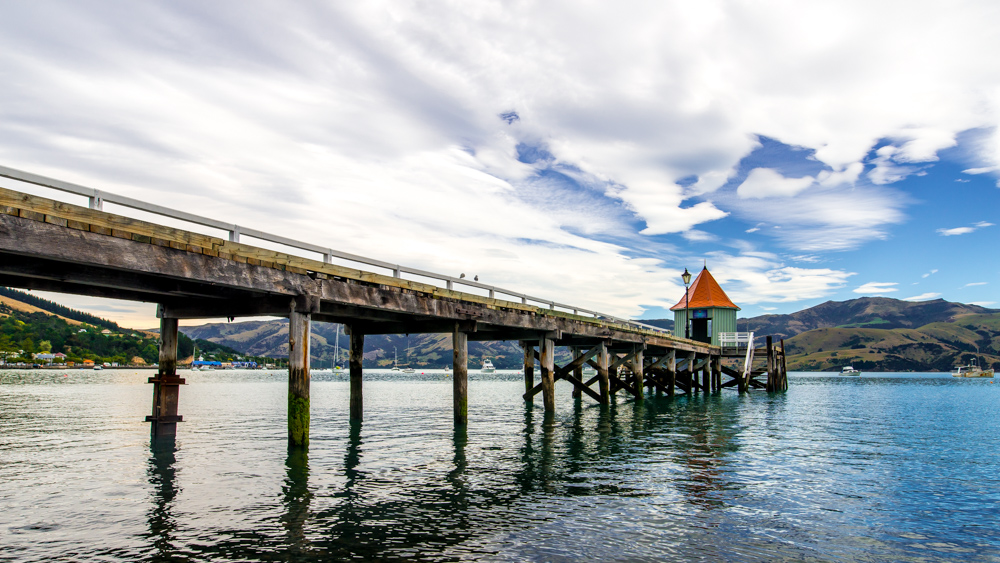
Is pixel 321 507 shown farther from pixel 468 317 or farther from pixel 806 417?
pixel 806 417

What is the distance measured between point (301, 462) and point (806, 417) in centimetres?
2775

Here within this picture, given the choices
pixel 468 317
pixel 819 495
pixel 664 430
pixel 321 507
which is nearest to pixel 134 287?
pixel 321 507

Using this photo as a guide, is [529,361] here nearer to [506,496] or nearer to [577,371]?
[577,371]

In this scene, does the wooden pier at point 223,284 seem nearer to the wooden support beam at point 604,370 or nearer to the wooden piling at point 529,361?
Result: the wooden support beam at point 604,370

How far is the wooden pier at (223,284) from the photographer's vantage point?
1094 cm

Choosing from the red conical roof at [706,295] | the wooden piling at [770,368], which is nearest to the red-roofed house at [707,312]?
the red conical roof at [706,295]

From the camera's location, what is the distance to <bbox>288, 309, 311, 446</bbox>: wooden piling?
16156 mm

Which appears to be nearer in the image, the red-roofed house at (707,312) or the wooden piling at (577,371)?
the wooden piling at (577,371)

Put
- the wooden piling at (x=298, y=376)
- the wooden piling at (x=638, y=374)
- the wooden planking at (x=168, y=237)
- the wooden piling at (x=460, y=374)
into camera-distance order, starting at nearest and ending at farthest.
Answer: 1. the wooden planking at (x=168, y=237)
2. the wooden piling at (x=298, y=376)
3. the wooden piling at (x=460, y=374)
4. the wooden piling at (x=638, y=374)

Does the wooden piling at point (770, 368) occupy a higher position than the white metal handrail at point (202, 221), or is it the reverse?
the white metal handrail at point (202, 221)

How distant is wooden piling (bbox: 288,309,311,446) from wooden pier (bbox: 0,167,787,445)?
3 centimetres

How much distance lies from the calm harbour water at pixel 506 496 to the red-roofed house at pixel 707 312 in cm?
3472

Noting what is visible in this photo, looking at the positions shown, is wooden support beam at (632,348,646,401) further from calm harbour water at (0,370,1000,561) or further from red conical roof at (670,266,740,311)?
red conical roof at (670,266,740,311)

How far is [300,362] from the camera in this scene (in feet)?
54.2
